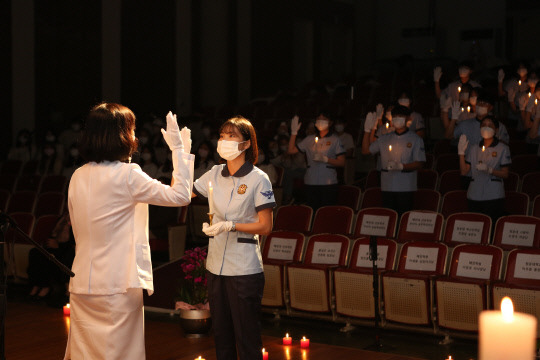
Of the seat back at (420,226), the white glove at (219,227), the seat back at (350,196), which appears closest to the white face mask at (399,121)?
the seat back at (420,226)

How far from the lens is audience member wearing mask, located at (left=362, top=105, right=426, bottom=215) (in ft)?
22.9

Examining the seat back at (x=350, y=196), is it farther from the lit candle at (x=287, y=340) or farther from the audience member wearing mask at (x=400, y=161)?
the lit candle at (x=287, y=340)

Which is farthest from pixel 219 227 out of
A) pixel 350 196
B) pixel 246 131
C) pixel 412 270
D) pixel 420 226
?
pixel 350 196

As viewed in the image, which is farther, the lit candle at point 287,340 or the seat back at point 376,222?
the seat back at point 376,222

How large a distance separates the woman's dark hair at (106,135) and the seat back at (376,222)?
13.5ft

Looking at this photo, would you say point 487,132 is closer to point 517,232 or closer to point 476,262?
point 517,232

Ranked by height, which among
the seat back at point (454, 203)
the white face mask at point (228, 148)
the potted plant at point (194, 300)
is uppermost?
the white face mask at point (228, 148)

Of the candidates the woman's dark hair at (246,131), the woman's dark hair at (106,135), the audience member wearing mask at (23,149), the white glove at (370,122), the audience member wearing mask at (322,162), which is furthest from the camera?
the audience member wearing mask at (23,149)

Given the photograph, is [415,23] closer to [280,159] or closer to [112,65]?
[112,65]

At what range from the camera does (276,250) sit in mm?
6613

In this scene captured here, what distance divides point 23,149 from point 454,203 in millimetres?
7363

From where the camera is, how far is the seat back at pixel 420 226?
6.40 metres

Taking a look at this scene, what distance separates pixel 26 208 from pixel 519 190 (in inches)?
224

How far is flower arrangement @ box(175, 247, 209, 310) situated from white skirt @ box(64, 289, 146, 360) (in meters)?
2.66
